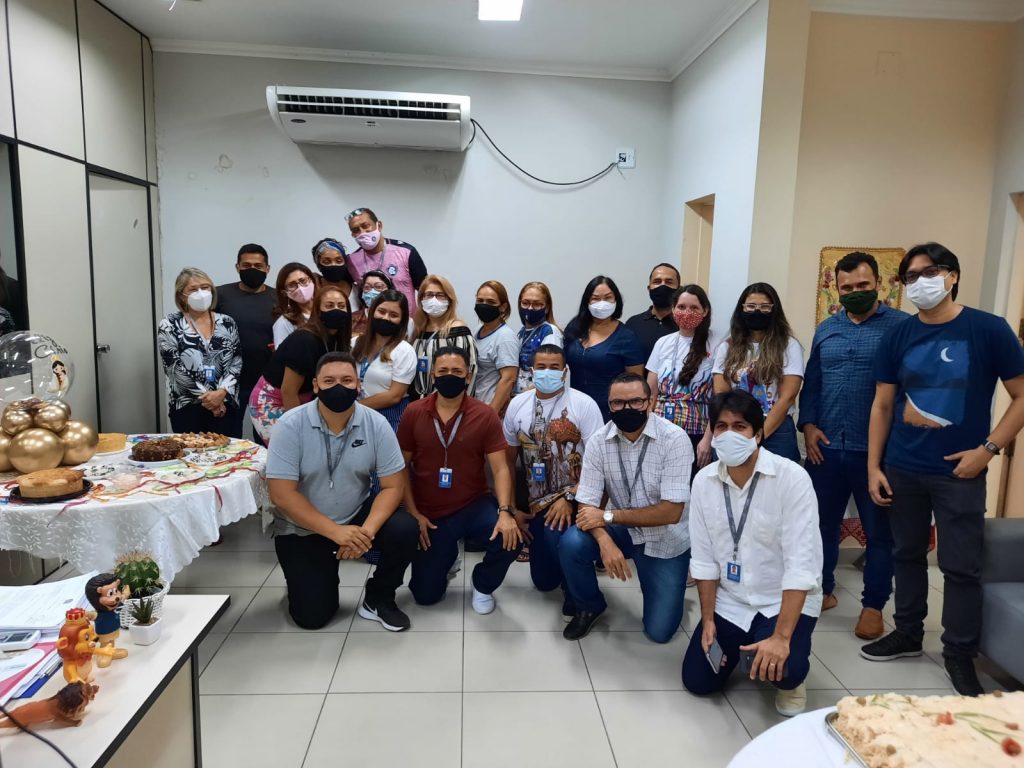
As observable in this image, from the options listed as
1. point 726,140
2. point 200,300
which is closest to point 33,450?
point 200,300

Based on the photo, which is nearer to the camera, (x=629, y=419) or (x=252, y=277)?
(x=629, y=419)

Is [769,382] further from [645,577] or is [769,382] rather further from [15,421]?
[15,421]

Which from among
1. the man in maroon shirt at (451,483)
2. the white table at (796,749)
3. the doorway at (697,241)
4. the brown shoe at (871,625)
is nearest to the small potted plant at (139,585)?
the white table at (796,749)

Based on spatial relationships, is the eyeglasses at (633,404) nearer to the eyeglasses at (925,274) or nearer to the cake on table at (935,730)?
the eyeglasses at (925,274)

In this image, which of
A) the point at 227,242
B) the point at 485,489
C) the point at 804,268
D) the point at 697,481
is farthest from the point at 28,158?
the point at 804,268

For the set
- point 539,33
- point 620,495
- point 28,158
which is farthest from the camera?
point 539,33

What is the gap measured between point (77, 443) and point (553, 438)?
Result: 1.99 m

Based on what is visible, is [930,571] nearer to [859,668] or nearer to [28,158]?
[859,668]

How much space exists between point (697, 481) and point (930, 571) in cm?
216

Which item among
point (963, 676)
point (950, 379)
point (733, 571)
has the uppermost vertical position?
point (950, 379)

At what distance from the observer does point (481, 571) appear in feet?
9.84

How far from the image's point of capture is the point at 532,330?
365cm

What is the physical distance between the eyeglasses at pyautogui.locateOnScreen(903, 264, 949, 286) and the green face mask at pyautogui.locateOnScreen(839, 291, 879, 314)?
0.26 metres

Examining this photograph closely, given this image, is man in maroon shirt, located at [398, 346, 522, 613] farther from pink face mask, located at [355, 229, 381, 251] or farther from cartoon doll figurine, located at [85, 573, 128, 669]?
cartoon doll figurine, located at [85, 573, 128, 669]
